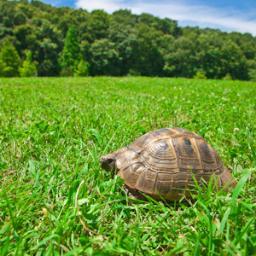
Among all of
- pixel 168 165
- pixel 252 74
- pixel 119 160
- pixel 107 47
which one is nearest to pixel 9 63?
pixel 107 47

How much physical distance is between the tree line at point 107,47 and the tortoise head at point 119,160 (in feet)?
231

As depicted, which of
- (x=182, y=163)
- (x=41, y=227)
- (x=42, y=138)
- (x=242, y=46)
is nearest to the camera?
(x=41, y=227)

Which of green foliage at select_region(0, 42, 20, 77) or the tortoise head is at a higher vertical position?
the tortoise head

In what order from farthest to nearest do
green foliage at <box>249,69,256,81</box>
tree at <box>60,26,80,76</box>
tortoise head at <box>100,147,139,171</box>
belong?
1. green foliage at <box>249,69,256,81</box>
2. tree at <box>60,26,80,76</box>
3. tortoise head at <box>100,147,139,171</box>

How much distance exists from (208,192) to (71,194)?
103cm

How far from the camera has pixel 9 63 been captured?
65.8 meters

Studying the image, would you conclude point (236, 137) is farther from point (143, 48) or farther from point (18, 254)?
point (143, 48)

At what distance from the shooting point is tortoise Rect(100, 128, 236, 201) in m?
3.21

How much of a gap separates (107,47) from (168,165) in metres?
91.5

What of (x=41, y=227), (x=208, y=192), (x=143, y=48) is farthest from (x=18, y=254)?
(x=143, y=48)

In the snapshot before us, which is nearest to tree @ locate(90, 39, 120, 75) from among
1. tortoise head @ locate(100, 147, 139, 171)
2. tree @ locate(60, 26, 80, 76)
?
tree @ locate(60, 26, 80, 76)

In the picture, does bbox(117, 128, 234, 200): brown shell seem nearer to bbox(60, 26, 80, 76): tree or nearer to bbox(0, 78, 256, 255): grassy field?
bbox(0, 78, 256, 255): grassy field

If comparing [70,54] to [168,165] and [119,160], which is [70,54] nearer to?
[119,160]

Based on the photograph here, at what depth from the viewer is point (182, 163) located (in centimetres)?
332
